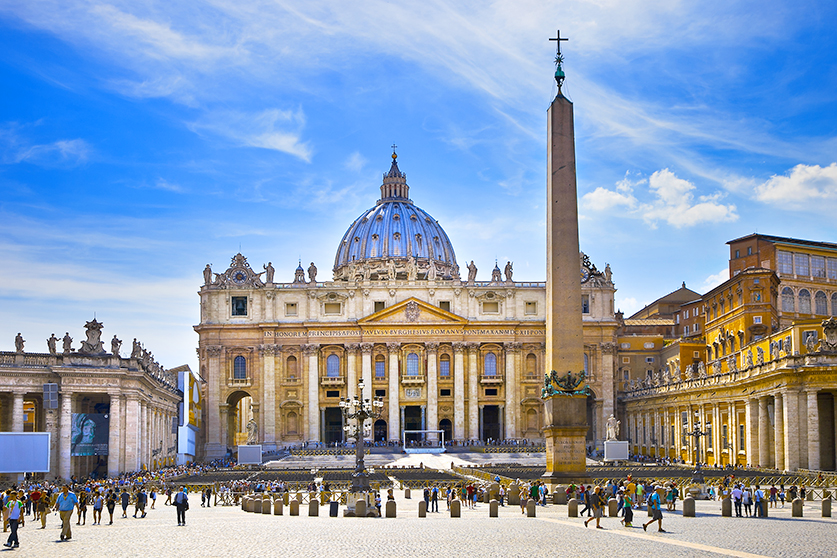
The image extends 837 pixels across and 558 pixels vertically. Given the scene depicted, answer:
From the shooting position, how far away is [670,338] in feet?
317

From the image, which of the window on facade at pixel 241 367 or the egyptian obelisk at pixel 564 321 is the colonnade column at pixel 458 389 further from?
the egyptian obelisk at pixel 564 321

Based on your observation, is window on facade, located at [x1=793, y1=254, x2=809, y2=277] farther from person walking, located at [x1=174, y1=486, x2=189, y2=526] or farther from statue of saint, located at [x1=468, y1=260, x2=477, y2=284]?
person walking, located at [x1=174, y1=486, x2=189, y2=526]

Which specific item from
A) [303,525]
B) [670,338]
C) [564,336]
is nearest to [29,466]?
[303,525]

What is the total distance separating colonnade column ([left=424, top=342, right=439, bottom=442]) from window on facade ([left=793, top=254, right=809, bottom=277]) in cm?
3588

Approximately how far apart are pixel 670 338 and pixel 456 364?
20605 millimetres

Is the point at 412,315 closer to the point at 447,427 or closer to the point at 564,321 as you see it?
the point at 447,427

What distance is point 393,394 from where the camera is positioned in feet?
314

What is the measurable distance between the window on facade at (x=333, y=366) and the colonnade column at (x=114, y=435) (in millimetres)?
42949

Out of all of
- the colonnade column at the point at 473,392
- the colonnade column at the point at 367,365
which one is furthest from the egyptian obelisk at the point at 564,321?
the colonnade column at the point at 473,392

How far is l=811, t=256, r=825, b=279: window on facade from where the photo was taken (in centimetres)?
7150

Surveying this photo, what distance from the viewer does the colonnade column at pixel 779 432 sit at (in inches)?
1994

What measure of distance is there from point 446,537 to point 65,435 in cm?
3432

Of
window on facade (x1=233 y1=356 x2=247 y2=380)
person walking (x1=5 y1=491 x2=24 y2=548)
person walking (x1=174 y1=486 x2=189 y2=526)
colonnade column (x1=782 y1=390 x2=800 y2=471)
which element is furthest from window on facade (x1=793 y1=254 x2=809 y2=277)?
person walking (x1=5 y1=491 x2=24 y2=548)

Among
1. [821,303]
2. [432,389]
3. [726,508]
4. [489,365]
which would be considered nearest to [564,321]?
[726,508]
